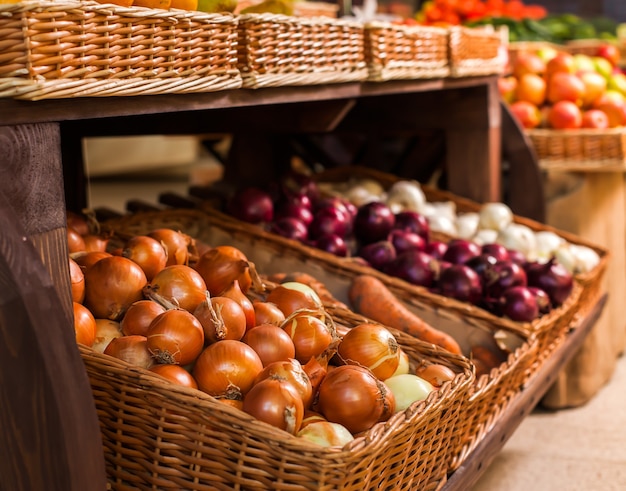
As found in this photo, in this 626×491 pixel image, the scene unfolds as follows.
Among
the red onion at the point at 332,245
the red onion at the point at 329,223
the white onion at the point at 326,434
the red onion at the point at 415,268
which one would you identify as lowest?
the red onion at the point at 415,268

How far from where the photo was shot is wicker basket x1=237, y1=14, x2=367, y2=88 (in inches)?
63.2

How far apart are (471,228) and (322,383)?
1576mm

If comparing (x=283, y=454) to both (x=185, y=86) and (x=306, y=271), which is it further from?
(x=306, y=271)

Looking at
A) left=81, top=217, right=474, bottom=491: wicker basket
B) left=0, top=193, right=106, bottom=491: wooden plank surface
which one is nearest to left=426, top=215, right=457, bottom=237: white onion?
left=81, top=217, right=474, bottom=491: wicker basket

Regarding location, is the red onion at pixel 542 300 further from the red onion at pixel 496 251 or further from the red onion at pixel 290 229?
the red onion at pixel 290 229

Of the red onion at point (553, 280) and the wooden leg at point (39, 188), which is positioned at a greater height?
the wooden leg at point (39, 188)

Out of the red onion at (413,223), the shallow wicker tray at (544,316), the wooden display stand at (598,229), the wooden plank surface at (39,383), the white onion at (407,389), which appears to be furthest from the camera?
the wooden display stand at (598,229)

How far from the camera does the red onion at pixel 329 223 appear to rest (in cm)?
246

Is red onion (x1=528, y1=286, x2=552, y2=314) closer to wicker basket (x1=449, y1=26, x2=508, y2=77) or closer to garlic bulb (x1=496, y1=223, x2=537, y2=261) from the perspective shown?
garlic bulb (x1=496, y1=223, x2=537, y2=261)

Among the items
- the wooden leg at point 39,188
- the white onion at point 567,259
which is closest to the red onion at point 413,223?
the white onion at point 567,259

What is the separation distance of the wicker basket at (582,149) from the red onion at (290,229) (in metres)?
1.20

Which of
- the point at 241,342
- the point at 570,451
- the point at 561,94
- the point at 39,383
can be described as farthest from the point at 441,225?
the point at 39,383

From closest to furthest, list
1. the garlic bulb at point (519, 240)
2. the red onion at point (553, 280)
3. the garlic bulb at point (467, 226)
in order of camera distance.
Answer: the red onion at point (553, 280) < the garlic bulb at point (519, 240) < the garlic bulb at point (467, 226)

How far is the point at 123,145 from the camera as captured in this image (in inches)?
342
